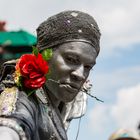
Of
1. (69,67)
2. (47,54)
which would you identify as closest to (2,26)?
(47,54)

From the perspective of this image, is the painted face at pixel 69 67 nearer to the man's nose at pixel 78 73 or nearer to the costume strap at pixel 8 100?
the man's nose at pixel 78 73

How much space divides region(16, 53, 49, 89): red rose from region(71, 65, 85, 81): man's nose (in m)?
0.17

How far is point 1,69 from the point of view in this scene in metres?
3.78

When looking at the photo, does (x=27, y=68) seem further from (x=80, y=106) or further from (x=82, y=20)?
(x=80, y=106)

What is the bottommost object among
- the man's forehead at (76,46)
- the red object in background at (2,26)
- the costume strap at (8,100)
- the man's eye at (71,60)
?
the red object in background at (2,26)

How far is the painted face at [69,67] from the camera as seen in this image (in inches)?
142

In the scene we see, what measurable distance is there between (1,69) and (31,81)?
1.20ft

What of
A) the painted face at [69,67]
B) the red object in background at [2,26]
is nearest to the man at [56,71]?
the painted face at [69,67]

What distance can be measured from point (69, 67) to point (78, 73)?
66 millimetres

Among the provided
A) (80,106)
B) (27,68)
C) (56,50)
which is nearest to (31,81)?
(27,68)

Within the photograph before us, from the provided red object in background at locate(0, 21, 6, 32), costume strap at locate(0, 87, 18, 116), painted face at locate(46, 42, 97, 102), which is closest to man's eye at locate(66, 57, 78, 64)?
painted face at locate(46, 42, 97, 102)

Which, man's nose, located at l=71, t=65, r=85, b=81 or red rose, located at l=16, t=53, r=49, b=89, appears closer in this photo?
red rose, located at l=16, t=53, r=49, b=89

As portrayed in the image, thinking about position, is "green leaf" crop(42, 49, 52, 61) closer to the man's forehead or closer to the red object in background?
the man's forehead

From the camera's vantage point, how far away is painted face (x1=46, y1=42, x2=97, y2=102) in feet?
11.8
